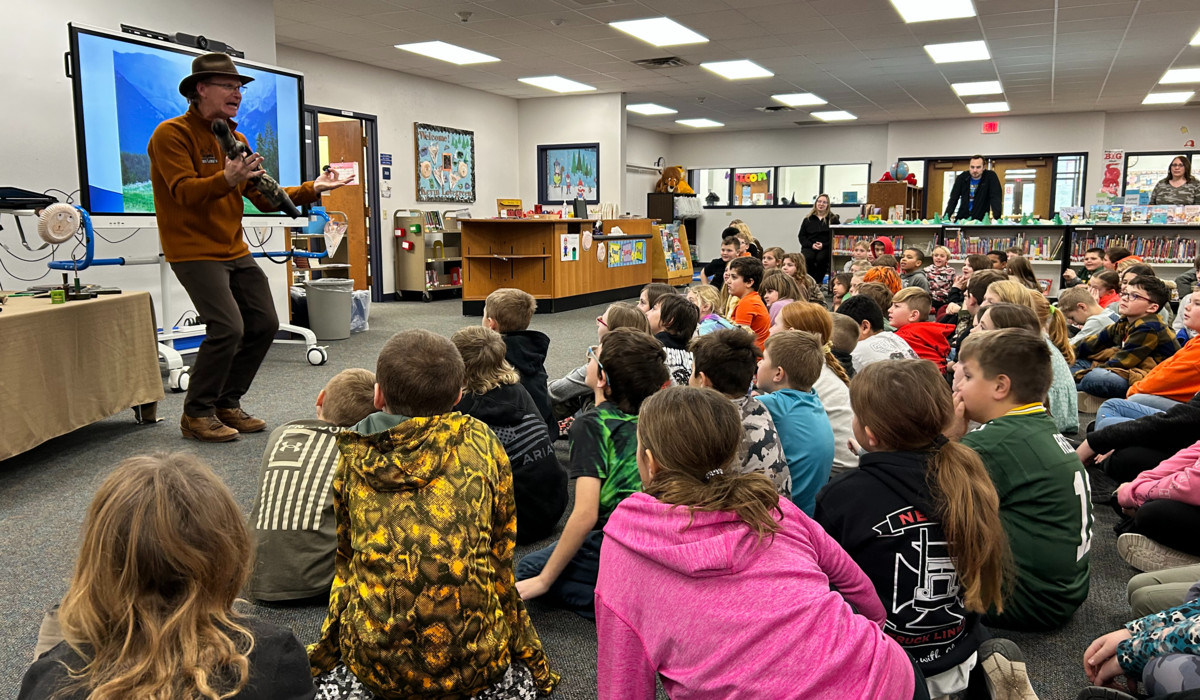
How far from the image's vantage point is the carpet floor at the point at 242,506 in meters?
1.98

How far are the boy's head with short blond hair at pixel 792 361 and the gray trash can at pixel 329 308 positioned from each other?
5.27 m

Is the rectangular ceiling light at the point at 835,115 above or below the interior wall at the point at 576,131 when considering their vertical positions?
above

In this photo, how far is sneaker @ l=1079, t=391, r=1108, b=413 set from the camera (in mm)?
4473

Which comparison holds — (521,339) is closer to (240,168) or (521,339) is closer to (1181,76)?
(240,168)

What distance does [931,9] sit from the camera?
741 cm

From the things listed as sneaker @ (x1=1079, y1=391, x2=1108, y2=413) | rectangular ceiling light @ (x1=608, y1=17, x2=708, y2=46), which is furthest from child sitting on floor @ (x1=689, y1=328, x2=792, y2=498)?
rectangular ceiling light @ (x1=608, y1=17, x2=708, y2=46)

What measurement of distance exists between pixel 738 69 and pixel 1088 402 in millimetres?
7055

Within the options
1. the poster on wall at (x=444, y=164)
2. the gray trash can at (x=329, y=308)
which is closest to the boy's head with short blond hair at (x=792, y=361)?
the gray trash can at (x=329, y=308)

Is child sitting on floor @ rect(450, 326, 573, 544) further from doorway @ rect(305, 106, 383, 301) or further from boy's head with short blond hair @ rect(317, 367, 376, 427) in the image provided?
doorway @ rect(305, 106, 383, 301)

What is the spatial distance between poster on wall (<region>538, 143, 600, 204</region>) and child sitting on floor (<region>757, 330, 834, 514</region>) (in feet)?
32.5

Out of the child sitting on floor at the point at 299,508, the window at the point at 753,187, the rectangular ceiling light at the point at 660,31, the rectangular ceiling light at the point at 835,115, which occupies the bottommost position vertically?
the child sitting on floor at the point at 299,508

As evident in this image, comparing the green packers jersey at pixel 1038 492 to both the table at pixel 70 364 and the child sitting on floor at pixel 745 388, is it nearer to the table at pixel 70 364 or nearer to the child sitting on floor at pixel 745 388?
the child sitting on floor at pixel 745 388

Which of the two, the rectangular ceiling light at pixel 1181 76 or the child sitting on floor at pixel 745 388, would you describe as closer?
the child sitting on floor at pixel 745 388

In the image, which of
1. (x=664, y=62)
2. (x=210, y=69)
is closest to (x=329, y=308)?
(x=210, y=69)
